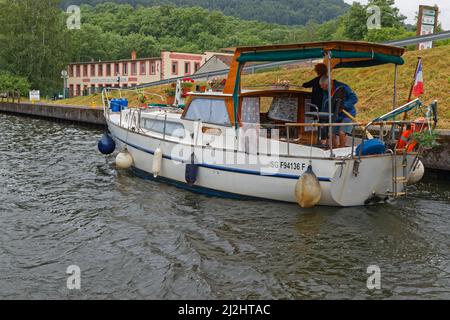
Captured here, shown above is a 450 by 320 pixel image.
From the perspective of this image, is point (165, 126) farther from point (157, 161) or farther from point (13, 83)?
point (13, 83)

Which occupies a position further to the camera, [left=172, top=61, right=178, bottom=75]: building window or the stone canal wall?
[left=172, top=61, right=178, bottom=75]: building window

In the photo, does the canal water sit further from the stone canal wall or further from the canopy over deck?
the stone canal wall

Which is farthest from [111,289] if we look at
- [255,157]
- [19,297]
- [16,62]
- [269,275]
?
[16,62]

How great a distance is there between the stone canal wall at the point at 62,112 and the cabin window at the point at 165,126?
50.9ft

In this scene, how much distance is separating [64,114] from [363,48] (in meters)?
28.1

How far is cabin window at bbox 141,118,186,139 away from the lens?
13766 millimetres

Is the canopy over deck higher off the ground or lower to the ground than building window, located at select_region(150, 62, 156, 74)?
lower

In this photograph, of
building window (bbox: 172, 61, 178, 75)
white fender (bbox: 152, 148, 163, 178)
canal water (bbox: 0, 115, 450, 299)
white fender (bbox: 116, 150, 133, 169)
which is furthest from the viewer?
building window (bbox: 172, 61, 178, 75)

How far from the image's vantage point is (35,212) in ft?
37.5

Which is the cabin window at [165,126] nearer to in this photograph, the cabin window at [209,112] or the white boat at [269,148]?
the white boat at [269,148]

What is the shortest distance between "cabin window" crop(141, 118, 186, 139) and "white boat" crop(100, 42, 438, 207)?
3 centimetres

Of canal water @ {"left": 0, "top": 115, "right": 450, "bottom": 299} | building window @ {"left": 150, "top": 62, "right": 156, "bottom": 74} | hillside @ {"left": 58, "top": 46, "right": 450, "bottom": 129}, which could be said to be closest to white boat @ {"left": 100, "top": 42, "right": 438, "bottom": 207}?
canal water @ {"left": 0, "top": 115, "right": 450, "bottom": 299}
